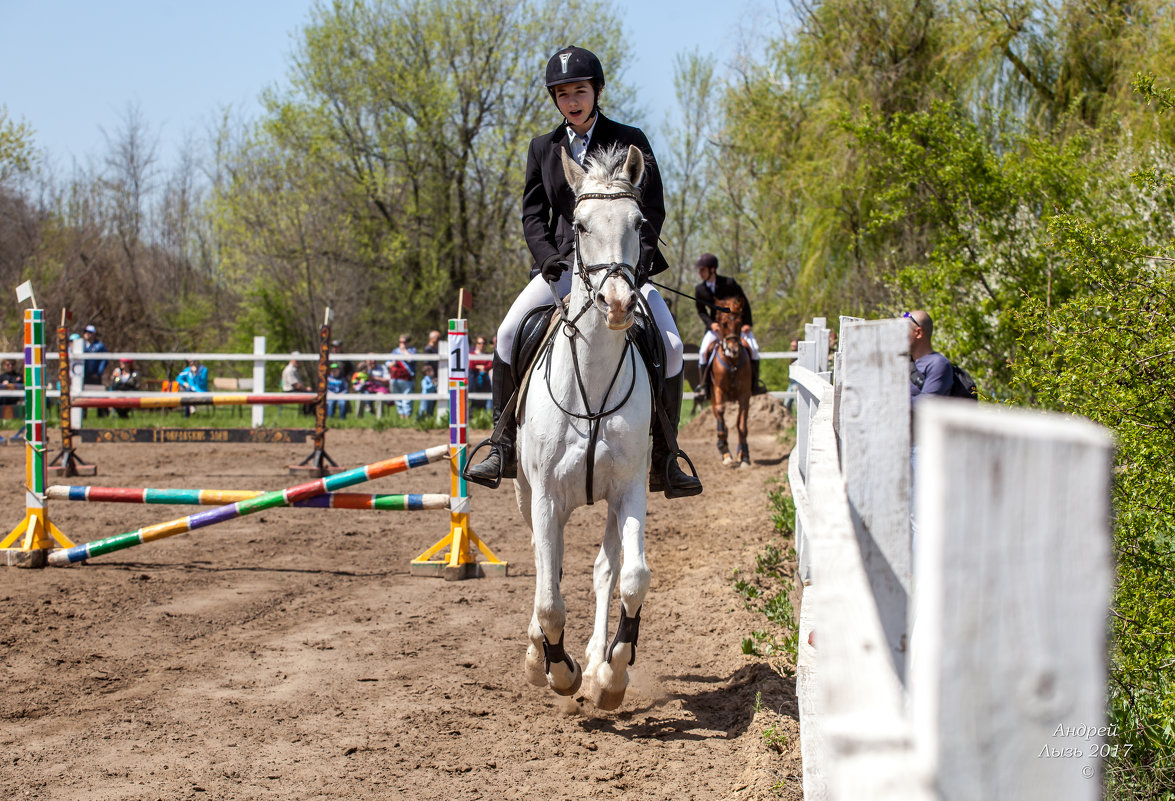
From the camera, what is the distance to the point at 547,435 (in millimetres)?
4840

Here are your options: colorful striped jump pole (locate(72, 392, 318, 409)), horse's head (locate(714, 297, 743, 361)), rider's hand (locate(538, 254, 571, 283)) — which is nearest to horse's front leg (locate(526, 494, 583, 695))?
rider's hand (locate(538, 254, 571, 283))

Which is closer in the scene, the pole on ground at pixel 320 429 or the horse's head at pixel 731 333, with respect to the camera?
the pole on ground at pixel 320 429

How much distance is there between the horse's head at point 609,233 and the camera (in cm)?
421

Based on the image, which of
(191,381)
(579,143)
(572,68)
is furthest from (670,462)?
(191,381)

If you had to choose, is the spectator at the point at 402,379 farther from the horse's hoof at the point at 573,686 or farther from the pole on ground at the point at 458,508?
the horse's hoof at the point at 573,686

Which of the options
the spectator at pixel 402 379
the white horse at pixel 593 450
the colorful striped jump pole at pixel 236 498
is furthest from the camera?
the spectator at pixel 402 379

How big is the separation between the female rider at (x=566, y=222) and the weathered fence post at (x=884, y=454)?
3.16 m

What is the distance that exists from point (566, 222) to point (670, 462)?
1484 millimetres

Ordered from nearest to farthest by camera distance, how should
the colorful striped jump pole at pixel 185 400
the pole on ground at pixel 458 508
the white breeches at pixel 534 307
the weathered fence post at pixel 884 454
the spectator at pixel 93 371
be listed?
the weathered fence post at pixel 884 454 → the white breeches at pixel 534 307 → the pole on ground at pixel 458 508 → the colorful striped jump pole at pixel 185 400 → the spectator at pixel 93 371

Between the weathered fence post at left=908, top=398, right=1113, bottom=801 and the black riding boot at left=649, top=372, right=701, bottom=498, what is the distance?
4.33 metres

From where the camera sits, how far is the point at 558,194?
5.46 metres

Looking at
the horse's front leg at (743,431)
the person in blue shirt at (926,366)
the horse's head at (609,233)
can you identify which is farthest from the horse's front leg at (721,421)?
the horse's head at (609,233)

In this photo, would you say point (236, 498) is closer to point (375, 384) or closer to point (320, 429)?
point (320, 429)

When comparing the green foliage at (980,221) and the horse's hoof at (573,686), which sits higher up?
the green foliage at (980,221)
